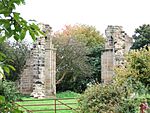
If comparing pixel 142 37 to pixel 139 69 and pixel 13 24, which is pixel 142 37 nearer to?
pixel 139 69

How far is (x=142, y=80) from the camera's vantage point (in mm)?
14625

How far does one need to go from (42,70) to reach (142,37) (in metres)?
13.6

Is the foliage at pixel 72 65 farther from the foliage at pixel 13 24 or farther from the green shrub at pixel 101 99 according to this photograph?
the foliage at pixel 13 24

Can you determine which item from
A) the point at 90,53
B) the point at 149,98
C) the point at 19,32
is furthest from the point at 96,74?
the point at 19,32

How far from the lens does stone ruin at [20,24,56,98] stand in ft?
75.7

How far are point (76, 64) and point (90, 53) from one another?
2.99 m

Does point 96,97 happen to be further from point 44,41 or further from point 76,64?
point 76,64

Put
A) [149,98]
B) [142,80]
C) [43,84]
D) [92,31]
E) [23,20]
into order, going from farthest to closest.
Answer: [92,31] < [43,84] < [142,80] < [149,98] < [23,20]

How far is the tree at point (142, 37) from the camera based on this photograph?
33.7 meters

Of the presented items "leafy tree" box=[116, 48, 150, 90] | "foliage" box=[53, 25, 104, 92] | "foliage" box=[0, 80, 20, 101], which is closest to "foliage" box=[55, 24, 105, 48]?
"foliage" box=[53, 25, 104, 92]

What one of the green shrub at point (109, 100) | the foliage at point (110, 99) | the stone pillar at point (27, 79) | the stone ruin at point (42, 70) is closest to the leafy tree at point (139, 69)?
the foliage at point (110, 99)

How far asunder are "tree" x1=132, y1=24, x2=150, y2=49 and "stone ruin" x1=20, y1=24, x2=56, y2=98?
1187cm

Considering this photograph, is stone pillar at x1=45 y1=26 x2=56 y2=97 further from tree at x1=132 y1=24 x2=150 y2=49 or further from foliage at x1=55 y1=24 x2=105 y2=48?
foliage at x1=55 y1=24 x2=105 y2=48

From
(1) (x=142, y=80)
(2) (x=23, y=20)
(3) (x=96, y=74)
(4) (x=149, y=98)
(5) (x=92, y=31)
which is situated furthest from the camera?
(5) (x=92, y=31)
